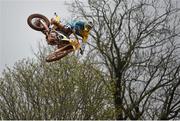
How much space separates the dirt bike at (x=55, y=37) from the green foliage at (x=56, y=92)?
6413 millimetres

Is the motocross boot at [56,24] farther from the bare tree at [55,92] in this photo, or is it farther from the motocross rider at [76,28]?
the bare tree at [55,92]

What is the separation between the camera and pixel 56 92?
1670cm

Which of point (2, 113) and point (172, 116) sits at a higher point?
point (2, 113)

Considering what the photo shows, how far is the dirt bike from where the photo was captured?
9688mm

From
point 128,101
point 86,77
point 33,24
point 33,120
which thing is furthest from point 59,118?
point 128,101

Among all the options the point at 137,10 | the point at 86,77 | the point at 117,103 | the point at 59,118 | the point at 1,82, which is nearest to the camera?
the point at 59,118

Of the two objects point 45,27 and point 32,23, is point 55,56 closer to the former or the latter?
point 45,27

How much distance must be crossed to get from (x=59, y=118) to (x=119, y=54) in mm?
8426

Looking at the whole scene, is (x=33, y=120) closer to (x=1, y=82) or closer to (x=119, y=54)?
(x=1, y=82)

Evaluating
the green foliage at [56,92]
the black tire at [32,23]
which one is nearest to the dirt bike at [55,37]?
the black tire at [32,23]

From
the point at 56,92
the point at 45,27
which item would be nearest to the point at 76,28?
the point at 45,27

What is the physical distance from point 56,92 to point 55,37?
704 centimetres

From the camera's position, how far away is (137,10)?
23.3m

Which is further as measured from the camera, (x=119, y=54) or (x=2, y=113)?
(x=119, y=54)
